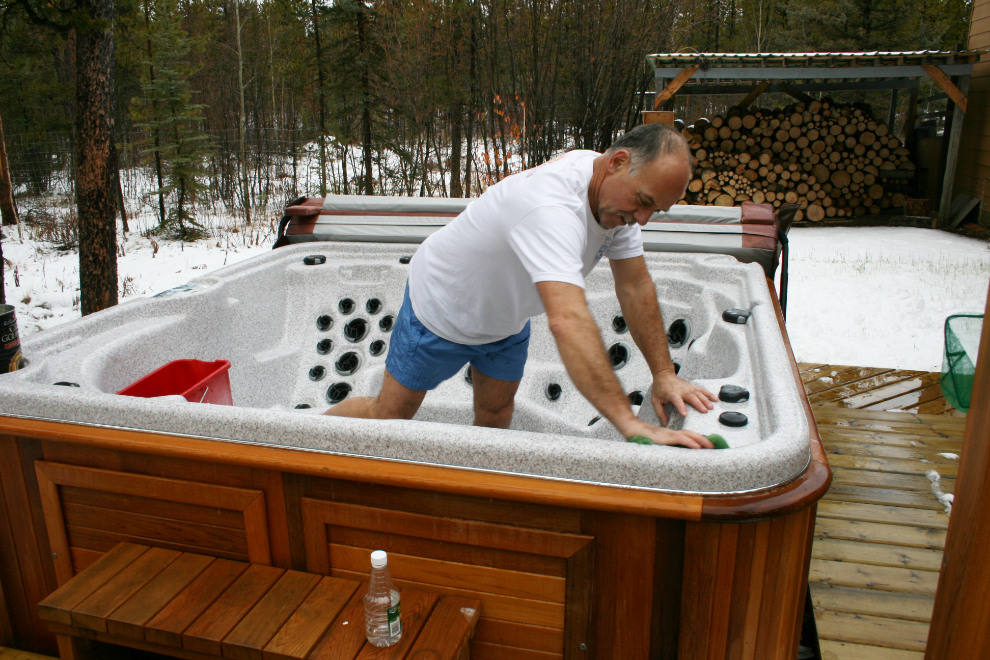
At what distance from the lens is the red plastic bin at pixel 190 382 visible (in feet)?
6.56

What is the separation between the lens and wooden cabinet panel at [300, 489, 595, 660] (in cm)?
114

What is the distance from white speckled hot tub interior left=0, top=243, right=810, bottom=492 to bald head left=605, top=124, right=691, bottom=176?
50 cm

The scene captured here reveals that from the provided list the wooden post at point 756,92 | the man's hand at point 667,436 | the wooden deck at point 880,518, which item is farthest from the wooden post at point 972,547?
the wooden post at point 756,92

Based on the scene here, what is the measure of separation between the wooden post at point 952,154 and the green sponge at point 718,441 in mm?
7185

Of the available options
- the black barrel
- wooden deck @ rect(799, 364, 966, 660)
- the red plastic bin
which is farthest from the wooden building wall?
the black barrel

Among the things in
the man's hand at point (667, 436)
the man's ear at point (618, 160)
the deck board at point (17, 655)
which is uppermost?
the man's ear at point (618, 160)

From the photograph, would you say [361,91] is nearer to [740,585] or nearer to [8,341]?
[8,341]

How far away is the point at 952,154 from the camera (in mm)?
6785

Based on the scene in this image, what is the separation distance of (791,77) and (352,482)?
6967 mm

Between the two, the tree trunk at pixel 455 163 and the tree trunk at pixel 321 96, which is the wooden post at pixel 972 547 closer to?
the tree trunk at pixel 455 163

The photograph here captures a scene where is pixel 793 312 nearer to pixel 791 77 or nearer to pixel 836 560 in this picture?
pixel 836 560

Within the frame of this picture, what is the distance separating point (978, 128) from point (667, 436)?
7.97 metres

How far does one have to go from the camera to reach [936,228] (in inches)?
277

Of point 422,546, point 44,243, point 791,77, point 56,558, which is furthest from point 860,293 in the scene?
point 44,243
